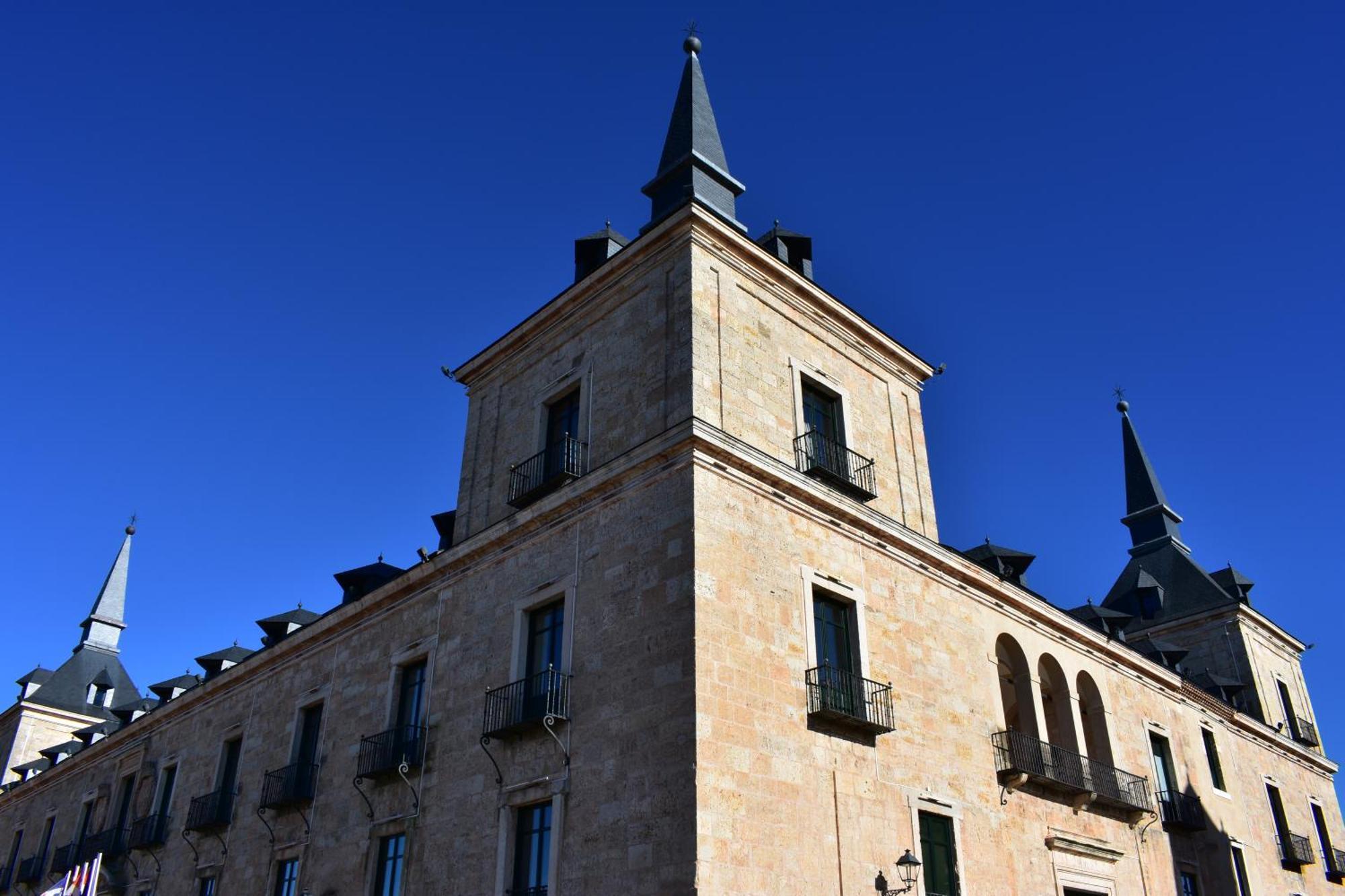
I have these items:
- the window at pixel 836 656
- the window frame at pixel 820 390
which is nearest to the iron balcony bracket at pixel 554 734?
the window at pixel 836 656

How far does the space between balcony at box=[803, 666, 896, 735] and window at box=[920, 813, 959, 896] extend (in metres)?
1.71

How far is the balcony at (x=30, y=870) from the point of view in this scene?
1261 inches

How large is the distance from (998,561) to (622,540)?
11575 millimetres

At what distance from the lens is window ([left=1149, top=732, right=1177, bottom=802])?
23422mm

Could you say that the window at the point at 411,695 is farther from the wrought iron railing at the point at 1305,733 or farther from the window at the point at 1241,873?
the wrought iron railing at the point at 1305,733

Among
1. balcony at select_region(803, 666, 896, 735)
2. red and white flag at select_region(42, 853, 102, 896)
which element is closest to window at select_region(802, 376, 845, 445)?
balcony at select_region(803, 666, 896, 735)

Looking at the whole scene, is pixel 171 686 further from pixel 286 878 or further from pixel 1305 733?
pixel 1305 733

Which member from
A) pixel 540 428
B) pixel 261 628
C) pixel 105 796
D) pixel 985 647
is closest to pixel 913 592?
pixel 985 647

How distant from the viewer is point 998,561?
23406mm

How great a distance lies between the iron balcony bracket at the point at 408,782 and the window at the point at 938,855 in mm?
8249

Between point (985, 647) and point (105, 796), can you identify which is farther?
point (105, 796)

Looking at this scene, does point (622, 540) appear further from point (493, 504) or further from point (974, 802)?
point (974, 802)

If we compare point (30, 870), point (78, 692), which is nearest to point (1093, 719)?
point (30, 870)

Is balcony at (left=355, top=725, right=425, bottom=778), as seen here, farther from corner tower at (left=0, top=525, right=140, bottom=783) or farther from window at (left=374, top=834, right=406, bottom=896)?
corner tower at (left=0, top=525, right=140, bottom=783)
